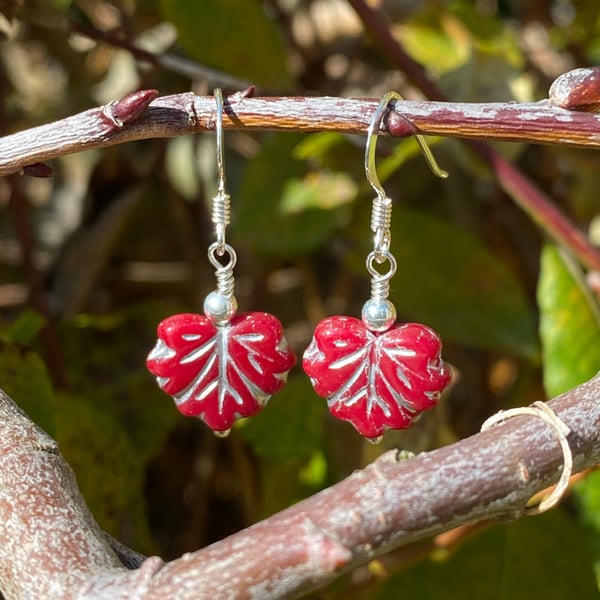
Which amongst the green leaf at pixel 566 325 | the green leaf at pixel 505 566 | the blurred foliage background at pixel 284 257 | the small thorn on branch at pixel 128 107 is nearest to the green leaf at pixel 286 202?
the blurred foliage background at pixel 284 257

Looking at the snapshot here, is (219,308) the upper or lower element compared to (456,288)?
lower

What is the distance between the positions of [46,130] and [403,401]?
300 millimetres

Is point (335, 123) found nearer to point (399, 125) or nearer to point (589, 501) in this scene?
point (399, 125)

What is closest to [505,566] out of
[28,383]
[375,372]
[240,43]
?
[375,372]

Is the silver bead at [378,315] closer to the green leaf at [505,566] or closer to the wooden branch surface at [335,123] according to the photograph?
the wooden branch surface at [335,123]

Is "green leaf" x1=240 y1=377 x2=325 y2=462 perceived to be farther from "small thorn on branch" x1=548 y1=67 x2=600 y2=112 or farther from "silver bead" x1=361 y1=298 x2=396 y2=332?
"small thorn on branch" x1=548 y1=67 x2=600 y2=112

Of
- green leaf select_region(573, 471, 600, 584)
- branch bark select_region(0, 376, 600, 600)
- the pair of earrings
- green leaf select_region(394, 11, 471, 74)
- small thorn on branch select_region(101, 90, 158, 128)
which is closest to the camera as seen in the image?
branch bark select_region(0, 376, 600, 600)

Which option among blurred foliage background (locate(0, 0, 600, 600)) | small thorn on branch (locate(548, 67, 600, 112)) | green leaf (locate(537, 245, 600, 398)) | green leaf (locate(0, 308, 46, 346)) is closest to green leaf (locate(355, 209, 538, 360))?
blurred foliage background (locate(0, 0, 600, 600))

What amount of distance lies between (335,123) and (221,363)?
21cm

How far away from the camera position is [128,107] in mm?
561

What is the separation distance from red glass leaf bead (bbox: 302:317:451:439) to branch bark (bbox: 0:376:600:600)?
15cm

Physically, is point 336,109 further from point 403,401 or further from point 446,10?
point 446,10

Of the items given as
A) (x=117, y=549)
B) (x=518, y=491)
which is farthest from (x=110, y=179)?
(x=518, y=491)

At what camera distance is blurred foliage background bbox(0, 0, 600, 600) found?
3.03 feet
